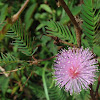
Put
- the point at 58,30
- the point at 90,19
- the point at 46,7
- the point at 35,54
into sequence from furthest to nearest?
the point at 46,7 < the point at 35,54 < the point at 58,30 < the point at 90,19

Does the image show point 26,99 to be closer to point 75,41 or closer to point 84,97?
point 84,97

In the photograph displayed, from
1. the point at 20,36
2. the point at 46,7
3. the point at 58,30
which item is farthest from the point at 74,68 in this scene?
the point at 46,7

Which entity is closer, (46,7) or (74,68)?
(74,68)

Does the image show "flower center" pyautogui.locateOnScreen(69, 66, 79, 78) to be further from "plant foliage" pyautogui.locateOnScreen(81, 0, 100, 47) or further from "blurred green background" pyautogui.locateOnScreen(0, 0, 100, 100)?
"blurred green background" pyautogui.locateOnScreen(0, 0, 100, 100)

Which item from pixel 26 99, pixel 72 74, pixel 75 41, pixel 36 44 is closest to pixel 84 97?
pixel 72 74

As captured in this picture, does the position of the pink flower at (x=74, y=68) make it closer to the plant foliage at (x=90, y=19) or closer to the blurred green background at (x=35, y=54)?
the plant foliage at (x=90, y=19)

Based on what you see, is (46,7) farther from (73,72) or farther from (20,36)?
(73,72)

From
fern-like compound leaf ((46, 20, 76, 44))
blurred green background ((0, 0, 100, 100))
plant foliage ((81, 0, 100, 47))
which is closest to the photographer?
plant foliage ((81, 0, 100, 47))

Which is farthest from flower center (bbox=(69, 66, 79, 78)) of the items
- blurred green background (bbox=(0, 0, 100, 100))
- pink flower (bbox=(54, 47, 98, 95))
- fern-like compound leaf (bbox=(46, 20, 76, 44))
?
blurred green background (bbox=(0, 0, 100, 100))
